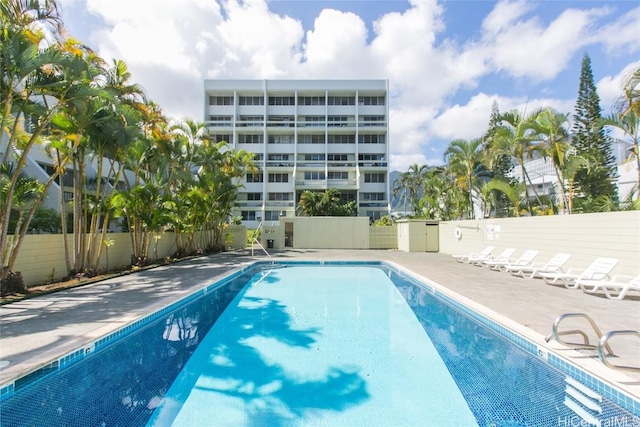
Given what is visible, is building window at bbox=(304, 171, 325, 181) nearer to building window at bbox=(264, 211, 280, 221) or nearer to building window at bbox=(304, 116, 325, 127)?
building window at bbox=(264, 211, 280, 221)

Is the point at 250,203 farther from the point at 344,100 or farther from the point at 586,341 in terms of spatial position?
the point at 586,341

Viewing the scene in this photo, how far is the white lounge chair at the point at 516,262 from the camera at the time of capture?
1052cm

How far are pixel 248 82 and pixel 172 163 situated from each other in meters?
24.6

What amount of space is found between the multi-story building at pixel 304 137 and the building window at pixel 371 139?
3 cm

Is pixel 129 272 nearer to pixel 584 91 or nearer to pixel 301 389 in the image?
pixel 301 389

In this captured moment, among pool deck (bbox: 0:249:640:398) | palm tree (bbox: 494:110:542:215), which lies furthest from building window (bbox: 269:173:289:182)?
Answer: pool deck (bbox: 0:249:640:398)

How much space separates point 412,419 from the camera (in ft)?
11.3

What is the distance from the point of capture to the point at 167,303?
22.0 feet

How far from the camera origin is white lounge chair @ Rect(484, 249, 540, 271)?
414 inches

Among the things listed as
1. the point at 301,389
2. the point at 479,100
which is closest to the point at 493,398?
the point at 301,389

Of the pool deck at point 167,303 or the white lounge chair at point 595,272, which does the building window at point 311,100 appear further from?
the white lounge chair at point 595,272

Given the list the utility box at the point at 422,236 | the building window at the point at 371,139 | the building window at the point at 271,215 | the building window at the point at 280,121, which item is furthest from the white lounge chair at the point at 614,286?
the building window at the point at 280,121

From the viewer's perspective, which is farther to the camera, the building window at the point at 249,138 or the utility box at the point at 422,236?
the building window at the point at 249,138

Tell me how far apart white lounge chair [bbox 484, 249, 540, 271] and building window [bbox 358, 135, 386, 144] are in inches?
1029
